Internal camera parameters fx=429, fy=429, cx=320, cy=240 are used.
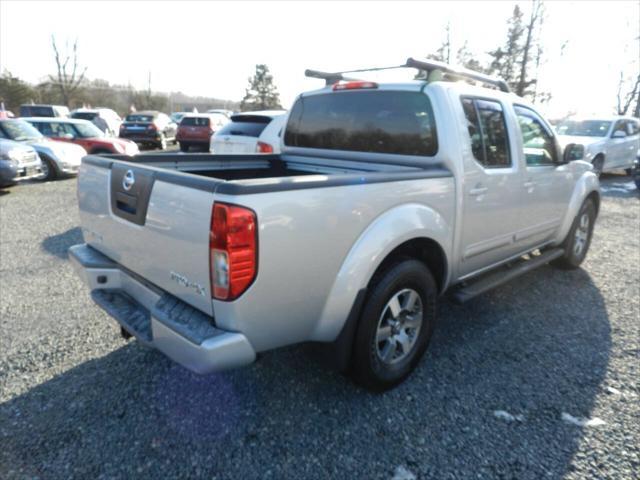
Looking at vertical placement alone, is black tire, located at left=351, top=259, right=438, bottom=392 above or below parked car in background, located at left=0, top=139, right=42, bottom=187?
below

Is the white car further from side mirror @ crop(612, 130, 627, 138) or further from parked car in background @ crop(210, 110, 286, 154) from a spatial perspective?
parked car in background @ crop(210, 110, 286, 154)

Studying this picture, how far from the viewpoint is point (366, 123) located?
3.42 meters

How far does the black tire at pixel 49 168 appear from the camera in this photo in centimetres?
1062

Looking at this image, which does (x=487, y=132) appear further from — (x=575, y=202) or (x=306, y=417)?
(x=306, y=417)

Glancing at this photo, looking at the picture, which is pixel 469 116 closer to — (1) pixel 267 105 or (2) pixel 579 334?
(2) pixel 579 334

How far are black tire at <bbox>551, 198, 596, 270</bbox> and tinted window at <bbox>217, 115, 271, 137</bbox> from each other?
18.5ft

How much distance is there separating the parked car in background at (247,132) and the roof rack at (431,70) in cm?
353

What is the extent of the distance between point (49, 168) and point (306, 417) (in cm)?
1099

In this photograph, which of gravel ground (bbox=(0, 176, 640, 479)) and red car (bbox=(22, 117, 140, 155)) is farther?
red car (bbox=(22, 117, 140, 155))

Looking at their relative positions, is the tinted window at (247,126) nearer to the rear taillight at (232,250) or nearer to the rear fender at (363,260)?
the rear fender at (363,260)

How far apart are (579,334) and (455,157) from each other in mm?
1947

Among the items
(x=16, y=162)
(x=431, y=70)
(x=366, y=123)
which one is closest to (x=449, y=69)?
(x=431, y=70)

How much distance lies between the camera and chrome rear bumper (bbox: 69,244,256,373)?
1.93 metres

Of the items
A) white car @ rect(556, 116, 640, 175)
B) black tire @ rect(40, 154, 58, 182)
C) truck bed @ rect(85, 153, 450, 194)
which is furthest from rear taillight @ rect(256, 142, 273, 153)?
white car @ rect(556, 116, 640, 175)
